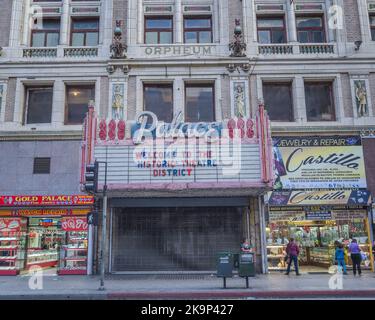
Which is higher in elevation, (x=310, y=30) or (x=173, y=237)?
(x=310, y=30)

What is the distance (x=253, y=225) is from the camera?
20438 millimetres

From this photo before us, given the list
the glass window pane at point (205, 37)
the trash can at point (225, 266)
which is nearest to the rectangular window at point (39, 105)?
the glass window pane at point (205, 37)

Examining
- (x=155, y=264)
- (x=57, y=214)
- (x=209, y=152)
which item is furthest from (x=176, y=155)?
(x=57, y=214)

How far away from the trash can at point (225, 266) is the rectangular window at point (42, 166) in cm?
1109

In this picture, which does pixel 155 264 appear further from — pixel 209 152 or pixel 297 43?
pixel 297 43

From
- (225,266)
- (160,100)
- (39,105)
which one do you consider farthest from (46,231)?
(225,266)

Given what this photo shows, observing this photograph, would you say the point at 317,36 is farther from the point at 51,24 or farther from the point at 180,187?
the point at 51,24

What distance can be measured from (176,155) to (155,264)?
19.3 ft

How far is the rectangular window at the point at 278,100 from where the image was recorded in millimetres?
22469

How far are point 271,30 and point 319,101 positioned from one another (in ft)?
17.1

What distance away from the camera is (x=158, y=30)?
23578 millimetres

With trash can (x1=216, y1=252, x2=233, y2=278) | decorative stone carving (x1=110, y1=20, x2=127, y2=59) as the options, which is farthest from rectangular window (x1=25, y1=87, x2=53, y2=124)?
trash can (x1=216, y1=252, x2=233, y2=278)

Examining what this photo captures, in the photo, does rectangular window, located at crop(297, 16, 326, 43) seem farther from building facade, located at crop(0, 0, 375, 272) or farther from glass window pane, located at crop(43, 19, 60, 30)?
glass window pane, located at crop(43, 19, 60, 30)

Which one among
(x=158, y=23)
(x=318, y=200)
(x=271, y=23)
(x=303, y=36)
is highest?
(x=158, y=23)
